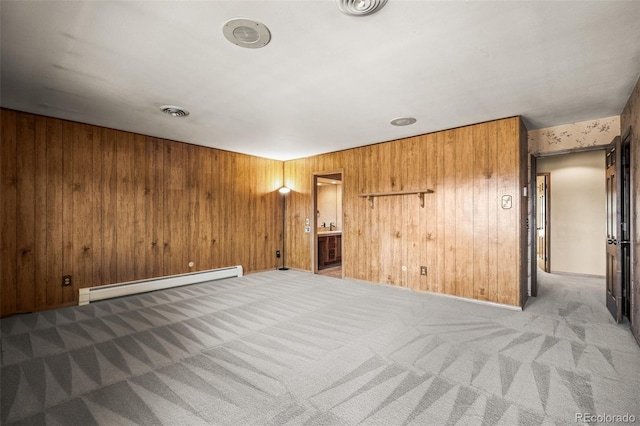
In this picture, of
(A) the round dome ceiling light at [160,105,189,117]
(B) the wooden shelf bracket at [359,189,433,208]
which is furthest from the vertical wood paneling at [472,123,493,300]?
(A) the round dome ceiling light at [160,105,189,117]

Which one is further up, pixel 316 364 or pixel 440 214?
pixel 440 214

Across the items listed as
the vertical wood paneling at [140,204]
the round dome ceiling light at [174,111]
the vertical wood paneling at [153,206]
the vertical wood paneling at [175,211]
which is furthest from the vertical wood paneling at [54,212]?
the round dome ceiling light at [174,111]

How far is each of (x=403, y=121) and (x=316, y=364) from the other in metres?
3.33

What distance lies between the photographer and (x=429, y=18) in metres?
2.00

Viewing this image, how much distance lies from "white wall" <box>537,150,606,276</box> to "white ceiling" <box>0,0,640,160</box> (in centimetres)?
271

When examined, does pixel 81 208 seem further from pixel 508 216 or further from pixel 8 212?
pixel 508 216

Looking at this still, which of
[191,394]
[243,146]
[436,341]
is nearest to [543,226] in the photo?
[436,341]

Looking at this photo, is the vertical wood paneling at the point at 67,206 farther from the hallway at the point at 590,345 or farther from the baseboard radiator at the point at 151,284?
the hallway at the point at 590,345

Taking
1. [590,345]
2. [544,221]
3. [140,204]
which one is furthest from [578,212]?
[140,204]

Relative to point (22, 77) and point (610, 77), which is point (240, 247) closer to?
point (22, 77)

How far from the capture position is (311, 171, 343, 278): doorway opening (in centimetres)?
654

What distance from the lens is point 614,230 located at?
364cm

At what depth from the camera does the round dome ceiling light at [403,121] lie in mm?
4064

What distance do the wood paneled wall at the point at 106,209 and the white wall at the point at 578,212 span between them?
6645mm
